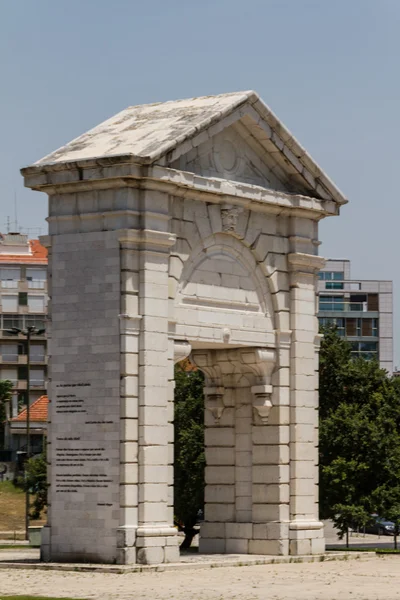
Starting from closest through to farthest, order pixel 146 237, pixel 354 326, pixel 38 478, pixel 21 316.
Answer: pixel 146 237 → pixel 38 478 → pixel 21 316 → pixel 354 326

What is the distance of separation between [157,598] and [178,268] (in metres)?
12.4

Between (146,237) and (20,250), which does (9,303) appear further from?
(146,237)

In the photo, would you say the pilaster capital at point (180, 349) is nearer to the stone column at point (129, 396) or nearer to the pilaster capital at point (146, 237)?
the stone column at point (129, 396)

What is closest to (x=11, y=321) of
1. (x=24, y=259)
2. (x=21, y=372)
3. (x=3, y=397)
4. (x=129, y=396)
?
(x=21, y=372)

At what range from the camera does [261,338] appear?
169ft

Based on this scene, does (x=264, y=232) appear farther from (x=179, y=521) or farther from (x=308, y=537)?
(x=179, y=521)

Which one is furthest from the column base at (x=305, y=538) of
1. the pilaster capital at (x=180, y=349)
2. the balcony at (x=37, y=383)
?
the balcony at (x=37, y=383)

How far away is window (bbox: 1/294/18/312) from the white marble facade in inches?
3101

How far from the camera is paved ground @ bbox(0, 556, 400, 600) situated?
129 feet

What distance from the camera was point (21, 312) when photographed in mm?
131125

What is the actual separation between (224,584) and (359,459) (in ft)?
85.0

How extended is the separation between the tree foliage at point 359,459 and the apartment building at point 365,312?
306ft

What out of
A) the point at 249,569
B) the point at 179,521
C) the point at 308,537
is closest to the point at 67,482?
the point at 249,569

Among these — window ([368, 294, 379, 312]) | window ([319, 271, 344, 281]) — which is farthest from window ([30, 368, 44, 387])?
window ([319, 271, 344, 281])
